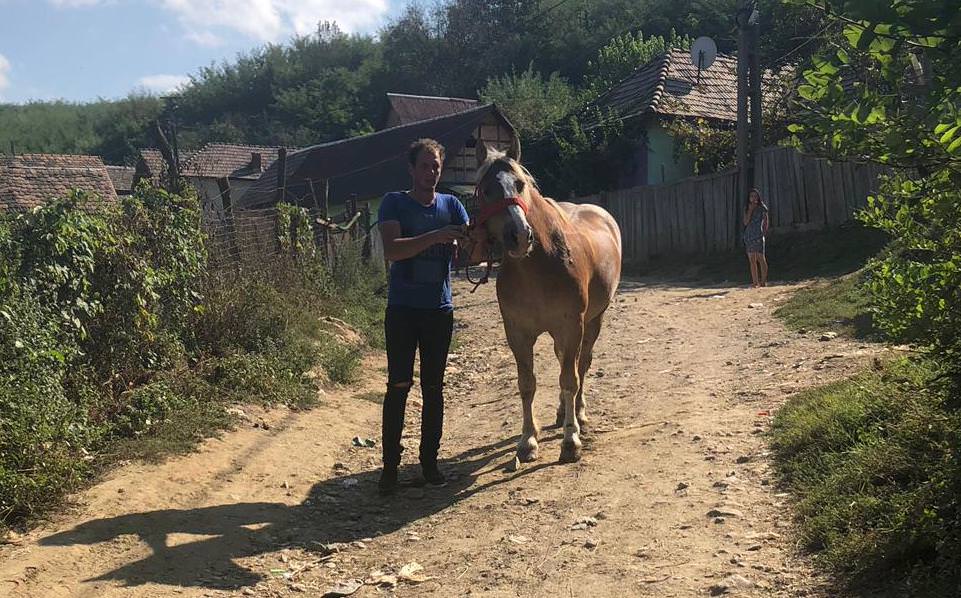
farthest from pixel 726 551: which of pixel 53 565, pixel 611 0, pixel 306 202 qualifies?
pixel 611 0

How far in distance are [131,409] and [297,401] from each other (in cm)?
183

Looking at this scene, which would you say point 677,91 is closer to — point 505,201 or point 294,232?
point 294,232

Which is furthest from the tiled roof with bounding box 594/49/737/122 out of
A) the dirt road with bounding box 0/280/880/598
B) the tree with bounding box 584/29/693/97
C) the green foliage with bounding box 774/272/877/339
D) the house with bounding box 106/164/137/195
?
the house with bounding box 106/164/137/195

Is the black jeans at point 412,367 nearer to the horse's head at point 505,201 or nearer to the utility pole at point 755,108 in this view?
the horse's head at point 505,201

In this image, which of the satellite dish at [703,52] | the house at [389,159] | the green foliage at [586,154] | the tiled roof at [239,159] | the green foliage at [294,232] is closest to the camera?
the green foliage at [294,232]

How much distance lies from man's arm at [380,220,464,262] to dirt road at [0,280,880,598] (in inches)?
63.7

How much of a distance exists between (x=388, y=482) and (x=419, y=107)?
4534 cm

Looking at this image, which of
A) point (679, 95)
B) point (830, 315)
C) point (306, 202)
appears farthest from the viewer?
point (679, 95)

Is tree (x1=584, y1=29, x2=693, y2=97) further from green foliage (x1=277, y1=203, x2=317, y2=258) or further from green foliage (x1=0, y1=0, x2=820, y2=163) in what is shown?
green foliage (x1=277, y1=203, x2=317, y2=258)

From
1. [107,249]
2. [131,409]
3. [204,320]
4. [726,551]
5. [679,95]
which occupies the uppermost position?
[679,95]

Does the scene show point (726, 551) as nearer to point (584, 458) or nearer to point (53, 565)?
point (584, 458)

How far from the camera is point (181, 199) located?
27.7 ft

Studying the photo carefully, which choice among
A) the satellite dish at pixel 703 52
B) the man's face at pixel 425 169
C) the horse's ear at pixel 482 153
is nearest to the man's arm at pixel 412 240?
the man's face at pixel 425 169

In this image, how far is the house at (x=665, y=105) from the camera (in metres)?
25.4
